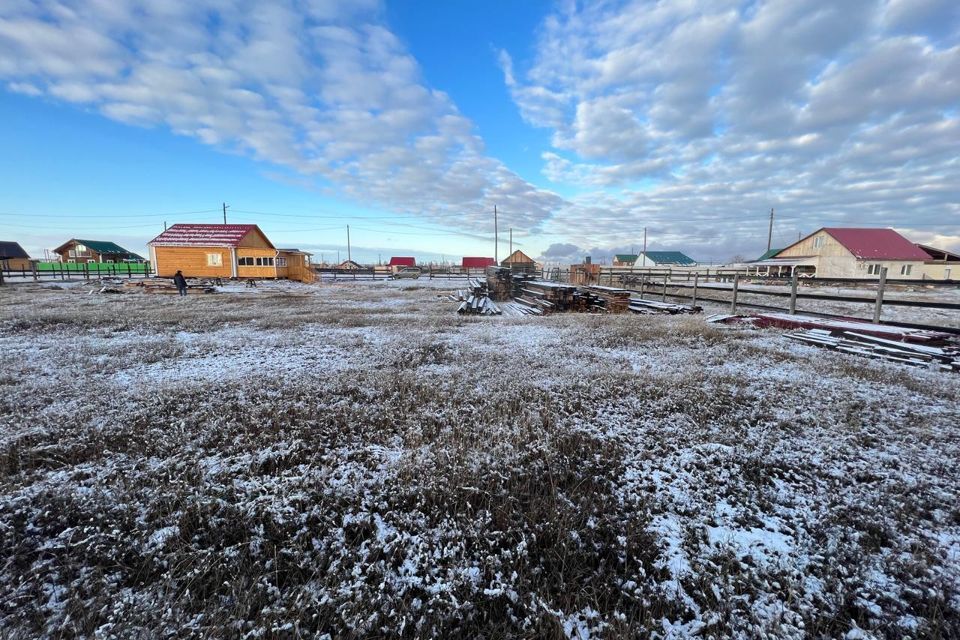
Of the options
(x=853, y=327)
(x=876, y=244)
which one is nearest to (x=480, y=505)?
(x=853, y=327)

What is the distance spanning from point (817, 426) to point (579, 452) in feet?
8.56

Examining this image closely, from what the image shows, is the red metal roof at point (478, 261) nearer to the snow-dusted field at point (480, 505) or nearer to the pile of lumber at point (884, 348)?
the pile of lumber at point (884, 348)

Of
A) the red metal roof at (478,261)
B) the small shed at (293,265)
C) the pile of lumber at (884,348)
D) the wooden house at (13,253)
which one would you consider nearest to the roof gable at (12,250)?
the wooden house at (13,253)

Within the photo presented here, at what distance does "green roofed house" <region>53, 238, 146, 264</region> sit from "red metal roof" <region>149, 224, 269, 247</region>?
32.3 m

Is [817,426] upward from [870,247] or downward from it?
downward

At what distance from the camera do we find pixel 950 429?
3670 millimetres

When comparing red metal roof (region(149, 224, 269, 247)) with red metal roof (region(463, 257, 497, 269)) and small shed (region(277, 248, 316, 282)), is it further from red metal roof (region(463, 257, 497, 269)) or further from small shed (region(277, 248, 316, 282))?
red metal roof (region(463, 257, 497, 269))

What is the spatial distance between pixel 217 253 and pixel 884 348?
4058cm

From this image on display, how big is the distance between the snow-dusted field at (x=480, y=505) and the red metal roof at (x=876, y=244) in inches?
1863

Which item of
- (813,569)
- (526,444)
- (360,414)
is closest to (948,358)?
(813,569)

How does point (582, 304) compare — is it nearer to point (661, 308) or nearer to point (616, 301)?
point (616, 301)

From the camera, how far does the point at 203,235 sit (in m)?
33.4

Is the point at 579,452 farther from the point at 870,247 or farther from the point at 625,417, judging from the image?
the point at 870,247

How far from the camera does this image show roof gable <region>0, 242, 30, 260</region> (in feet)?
177
